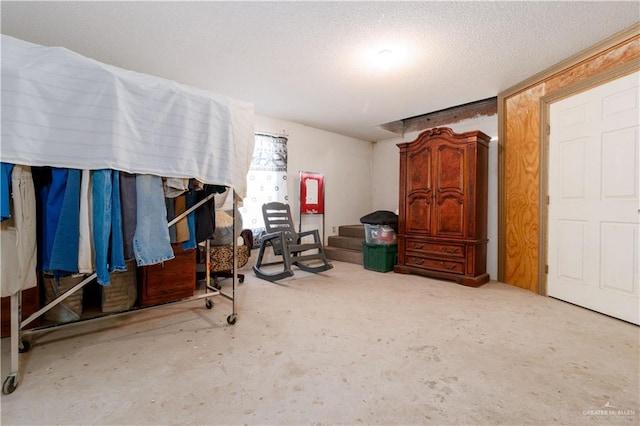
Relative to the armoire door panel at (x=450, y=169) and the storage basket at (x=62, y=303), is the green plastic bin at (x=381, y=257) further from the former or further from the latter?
the storage basket at (x=62, y=303)

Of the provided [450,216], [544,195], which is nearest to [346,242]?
[450,216]

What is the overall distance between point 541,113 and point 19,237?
417 centimetres

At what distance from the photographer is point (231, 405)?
1.31 meters

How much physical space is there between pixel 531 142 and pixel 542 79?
2.05ft

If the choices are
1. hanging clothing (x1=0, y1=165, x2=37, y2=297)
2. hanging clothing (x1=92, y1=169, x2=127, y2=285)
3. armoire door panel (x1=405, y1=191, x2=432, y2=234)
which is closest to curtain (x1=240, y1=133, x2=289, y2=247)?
armoire door panel (x1=405, y1=191, x2=432, y2=234)

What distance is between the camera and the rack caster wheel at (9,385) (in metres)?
1.36

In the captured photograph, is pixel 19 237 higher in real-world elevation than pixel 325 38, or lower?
lower

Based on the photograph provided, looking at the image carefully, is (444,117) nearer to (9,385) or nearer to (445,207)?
(445,207)

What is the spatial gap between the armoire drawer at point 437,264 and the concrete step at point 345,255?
2.84 ft

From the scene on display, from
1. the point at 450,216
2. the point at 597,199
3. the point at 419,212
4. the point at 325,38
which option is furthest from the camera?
the point at 419,212

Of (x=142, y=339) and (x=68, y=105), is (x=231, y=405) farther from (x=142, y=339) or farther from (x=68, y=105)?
(x=68, y=105)

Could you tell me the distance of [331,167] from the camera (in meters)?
5.29

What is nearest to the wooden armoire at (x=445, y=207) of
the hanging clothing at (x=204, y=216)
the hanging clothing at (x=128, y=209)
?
the hanging clothing at (x=204, y=216)

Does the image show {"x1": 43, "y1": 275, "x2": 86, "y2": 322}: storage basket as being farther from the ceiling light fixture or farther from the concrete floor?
the ceiling light fixture
